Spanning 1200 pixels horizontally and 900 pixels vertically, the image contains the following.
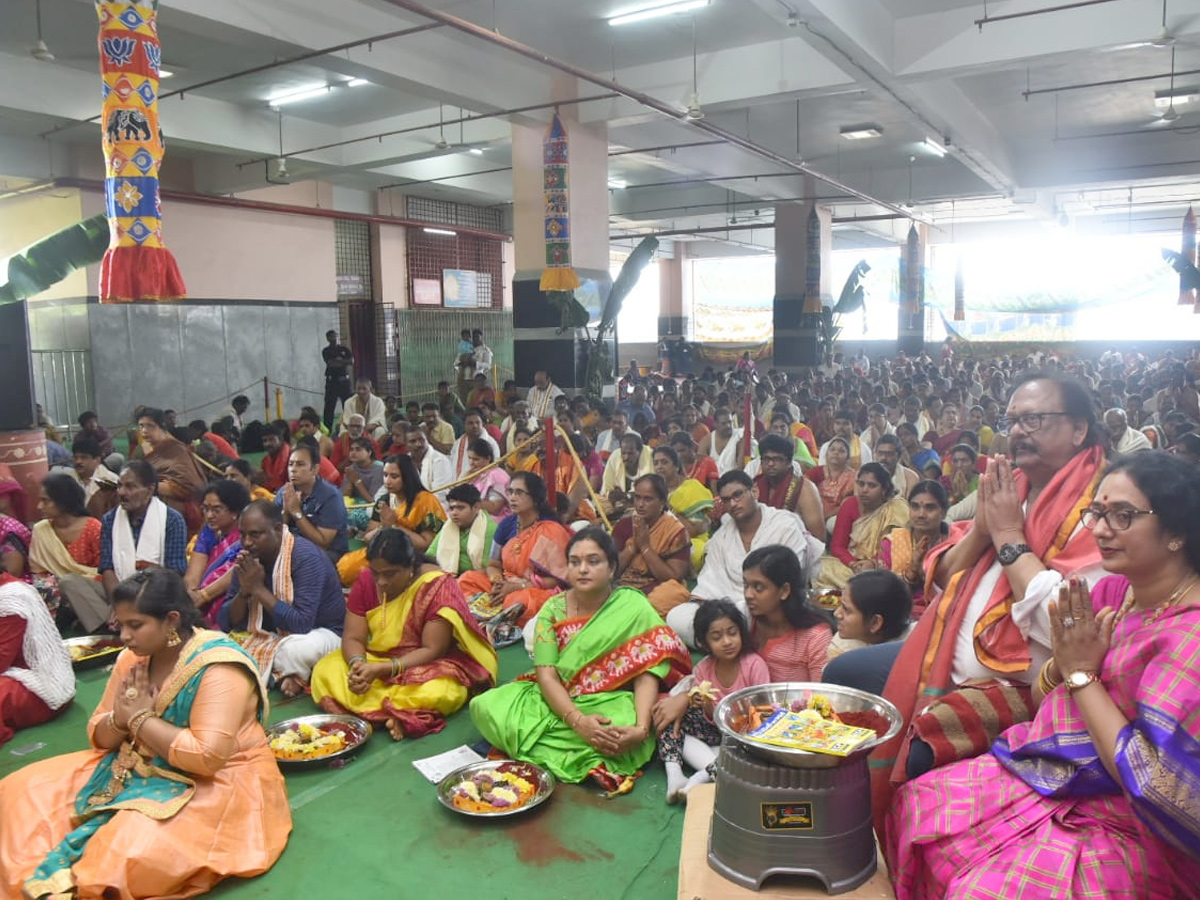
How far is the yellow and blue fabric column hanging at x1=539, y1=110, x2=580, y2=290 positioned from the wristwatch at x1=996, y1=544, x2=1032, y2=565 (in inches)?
334

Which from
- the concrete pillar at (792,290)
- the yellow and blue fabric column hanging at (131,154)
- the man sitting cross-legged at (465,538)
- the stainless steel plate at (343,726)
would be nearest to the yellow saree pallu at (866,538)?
the man sitting cross-legged at (465,538)

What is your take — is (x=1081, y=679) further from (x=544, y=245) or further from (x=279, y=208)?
(x=279, y=208)

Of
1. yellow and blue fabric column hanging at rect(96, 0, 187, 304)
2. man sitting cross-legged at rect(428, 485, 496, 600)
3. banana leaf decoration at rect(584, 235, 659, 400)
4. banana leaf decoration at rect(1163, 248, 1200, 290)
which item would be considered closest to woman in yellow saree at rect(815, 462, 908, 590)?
man sitting cross-legged at rect(428, 485, 496, 600)

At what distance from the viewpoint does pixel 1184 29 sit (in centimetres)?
842

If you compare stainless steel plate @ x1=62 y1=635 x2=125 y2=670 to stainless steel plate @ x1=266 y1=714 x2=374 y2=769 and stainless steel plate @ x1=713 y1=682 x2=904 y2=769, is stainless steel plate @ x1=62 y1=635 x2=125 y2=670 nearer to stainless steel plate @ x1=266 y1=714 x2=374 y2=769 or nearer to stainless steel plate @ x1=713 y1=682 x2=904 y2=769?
stainless steel plate @ x1=266 y1=714 x2=374 y2=769

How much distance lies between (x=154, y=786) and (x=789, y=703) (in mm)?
1956

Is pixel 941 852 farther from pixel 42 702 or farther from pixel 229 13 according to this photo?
pixel 229 13

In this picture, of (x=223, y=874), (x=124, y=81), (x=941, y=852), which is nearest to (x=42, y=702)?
(x=223, y=874)

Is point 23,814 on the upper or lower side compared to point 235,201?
lower

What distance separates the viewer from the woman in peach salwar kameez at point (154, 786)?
109 inches

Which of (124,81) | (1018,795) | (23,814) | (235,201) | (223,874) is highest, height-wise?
(235,201)

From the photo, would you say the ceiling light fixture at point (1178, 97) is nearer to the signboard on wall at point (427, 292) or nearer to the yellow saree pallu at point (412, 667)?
the yellow saree pallu at point (412, 667)

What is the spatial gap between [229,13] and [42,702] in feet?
19.9

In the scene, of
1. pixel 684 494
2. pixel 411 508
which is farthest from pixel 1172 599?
pixel 411 508
